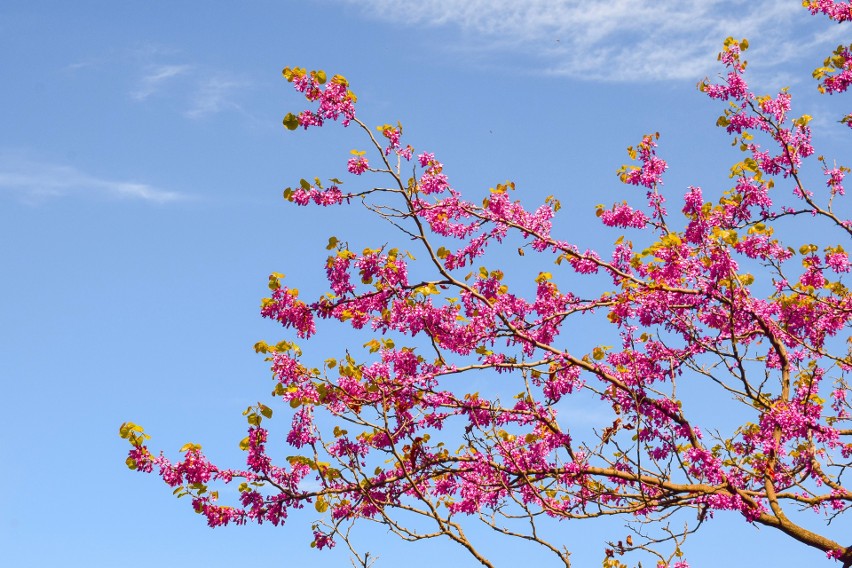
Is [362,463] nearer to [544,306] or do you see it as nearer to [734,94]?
[544,306]

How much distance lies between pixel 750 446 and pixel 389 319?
16.2 feet

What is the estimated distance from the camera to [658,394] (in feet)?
35.3

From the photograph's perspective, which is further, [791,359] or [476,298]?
[791,359]

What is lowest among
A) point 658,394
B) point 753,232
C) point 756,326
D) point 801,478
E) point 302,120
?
point 801,478

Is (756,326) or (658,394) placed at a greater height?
(756,326)

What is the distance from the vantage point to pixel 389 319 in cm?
1105

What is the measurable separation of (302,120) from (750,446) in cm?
700

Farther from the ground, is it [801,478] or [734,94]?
[734,94]

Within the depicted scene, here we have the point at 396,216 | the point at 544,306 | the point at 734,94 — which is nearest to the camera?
the point at 396,216

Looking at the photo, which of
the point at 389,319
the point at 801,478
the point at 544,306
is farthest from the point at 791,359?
the point at 389,319

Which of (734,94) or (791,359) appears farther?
(734,94)

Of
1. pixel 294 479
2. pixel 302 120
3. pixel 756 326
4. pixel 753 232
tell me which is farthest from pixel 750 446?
pixel 302 120

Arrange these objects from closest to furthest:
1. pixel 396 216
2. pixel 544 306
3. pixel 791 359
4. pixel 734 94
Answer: pixel 396 216
pixel 544 306
pixel 791 359
pixel 734 94

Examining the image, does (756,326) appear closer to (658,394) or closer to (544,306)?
(658,394)
